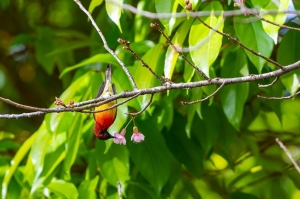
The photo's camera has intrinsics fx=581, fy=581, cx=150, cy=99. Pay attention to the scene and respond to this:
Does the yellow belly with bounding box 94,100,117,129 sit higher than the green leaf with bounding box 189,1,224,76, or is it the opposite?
the green leaf with bounding box 189,1,224,76

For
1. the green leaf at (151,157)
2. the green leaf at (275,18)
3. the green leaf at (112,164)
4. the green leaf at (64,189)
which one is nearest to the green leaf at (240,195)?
the green leaf at (151,157)

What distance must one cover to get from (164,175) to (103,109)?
35.1 inches

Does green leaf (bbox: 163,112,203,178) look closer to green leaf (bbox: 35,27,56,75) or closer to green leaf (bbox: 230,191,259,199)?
green leaf (bbox: 230,191,259,199)

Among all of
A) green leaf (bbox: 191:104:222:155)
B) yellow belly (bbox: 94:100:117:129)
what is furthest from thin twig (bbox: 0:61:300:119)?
green leaf (bbox: 191:104:222:155)

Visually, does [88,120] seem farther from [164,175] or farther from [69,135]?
[164,175]

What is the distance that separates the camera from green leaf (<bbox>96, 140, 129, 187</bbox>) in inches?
79.9

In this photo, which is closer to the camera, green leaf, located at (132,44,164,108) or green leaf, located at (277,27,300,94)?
green leaf, located at (132,44,164,108)

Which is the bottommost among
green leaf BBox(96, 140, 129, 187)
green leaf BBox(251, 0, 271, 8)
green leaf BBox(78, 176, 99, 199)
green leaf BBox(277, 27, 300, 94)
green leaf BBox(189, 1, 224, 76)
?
green leaf BBox(78, 176, 99, 199)

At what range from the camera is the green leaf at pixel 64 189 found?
6.40 ft

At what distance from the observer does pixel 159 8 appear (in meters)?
1.58

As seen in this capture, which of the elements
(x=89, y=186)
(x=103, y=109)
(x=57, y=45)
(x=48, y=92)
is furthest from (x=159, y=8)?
(x=48, y=92)

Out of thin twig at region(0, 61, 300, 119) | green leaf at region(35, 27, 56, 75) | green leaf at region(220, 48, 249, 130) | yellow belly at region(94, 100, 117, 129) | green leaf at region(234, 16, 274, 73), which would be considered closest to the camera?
thin twig at region(0, 61, 300, 119)

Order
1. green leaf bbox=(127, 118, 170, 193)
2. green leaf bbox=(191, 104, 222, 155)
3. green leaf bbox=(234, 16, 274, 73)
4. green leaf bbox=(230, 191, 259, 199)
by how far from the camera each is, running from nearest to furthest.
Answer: green leaf bbox=(234, 16, 274, 73) < green leaf bbox=(127, 118, 170, 193) < green leaf bbox=(191, 104, 222, 155) < green leaf bbox=(230, 191, 259, 199)

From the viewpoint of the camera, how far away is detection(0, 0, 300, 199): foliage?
1.72 metres
